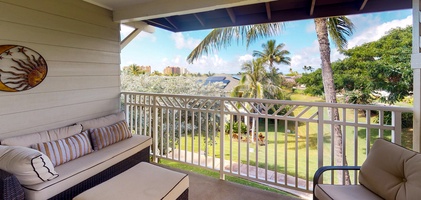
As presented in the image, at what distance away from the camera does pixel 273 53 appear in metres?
12.5

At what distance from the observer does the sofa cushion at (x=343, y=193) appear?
1604 millimetres

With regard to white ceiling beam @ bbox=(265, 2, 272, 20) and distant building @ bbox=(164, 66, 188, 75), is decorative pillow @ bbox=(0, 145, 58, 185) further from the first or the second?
distant building @ bbox=(164, 66, 188, 75)

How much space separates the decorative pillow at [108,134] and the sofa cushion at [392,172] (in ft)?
8.78

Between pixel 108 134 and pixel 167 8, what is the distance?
179cm

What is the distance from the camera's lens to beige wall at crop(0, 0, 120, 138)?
220 centimetres

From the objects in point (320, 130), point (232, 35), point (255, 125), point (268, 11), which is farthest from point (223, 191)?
point (232, 35)

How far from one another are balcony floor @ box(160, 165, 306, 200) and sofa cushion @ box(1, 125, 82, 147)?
157 cm

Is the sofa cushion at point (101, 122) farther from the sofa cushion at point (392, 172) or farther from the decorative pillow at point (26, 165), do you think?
the sofa cushion at point (392, 172)

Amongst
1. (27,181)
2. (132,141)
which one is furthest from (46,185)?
(132,141)

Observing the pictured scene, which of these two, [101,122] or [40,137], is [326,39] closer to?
[101,122]

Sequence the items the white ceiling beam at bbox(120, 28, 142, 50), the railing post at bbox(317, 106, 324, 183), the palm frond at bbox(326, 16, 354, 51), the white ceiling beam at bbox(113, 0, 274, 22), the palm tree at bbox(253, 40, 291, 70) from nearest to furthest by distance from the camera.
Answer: the railing post at bbox(317, 106, 324, 183) < the white ceiling beam at bbox(113, 0, 274, 22) < the white ceiling beam at bbox(120, 28, 142, 50) < the palm frond at bbox(326, 16, 354, 51) < the palm tree at bbox(253, 40, 291, 70)

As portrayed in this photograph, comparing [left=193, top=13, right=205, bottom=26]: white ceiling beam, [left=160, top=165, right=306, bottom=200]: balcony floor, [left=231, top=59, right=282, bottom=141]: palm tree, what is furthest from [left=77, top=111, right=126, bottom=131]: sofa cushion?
[left=231, top=59, right=282, bottom=141]: palm tree

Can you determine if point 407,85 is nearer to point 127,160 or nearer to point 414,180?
point 414,180

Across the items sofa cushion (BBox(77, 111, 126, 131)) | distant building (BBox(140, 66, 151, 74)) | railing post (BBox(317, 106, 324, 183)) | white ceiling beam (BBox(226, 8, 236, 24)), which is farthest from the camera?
distant building (BBox(140, 66, 151, 74))
